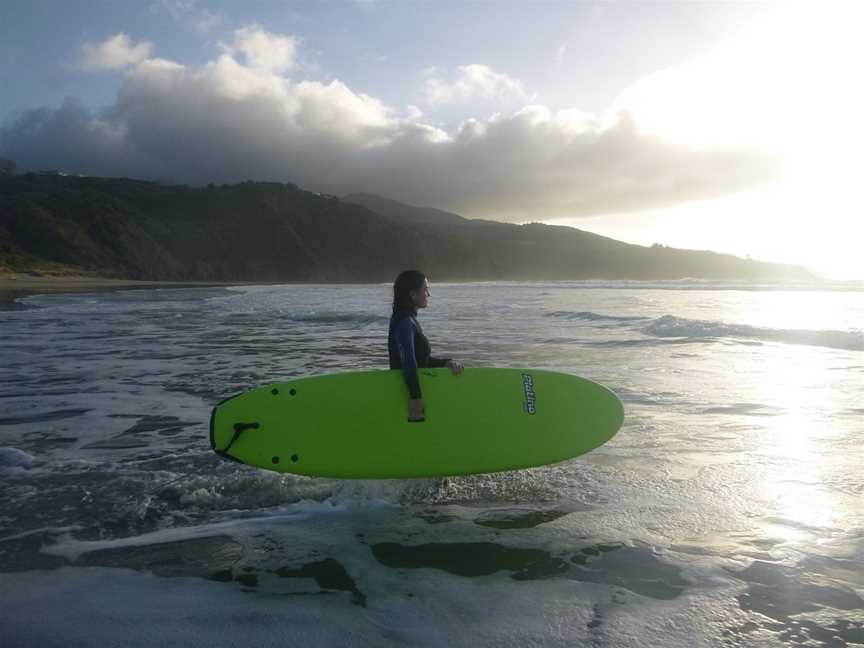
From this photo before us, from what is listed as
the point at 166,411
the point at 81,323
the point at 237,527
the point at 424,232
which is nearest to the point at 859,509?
the point at 237,527

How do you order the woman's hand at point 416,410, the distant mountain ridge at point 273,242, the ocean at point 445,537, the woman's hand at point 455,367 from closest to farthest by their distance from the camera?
the ocean at point 445,537
the woman's hand at point 416,410
the woman's hand at point 455,367
the distant mountain ridge at point 273,242

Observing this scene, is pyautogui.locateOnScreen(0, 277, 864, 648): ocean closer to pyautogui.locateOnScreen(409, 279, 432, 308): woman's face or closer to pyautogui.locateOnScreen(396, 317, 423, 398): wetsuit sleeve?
pyautogui.locateOnScreen(396, 317, 423, 398): wetsuit sleeve

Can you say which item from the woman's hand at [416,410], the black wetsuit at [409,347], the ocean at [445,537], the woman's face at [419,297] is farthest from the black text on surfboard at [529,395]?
the woman's face at [419,297]

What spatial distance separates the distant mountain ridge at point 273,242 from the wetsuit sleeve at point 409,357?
248 ft

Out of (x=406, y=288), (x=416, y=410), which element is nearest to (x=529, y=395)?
(x=416, y=410)

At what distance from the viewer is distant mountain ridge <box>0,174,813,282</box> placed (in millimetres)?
79562

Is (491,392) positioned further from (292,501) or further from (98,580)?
(98,580)

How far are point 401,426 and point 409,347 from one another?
60 centimetres

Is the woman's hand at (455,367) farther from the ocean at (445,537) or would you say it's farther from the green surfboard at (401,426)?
the ocean at (445,537)

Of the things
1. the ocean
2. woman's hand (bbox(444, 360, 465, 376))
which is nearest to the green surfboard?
woman's hand (bbox(444, 360, 465, 376))

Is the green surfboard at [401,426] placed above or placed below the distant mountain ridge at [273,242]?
below

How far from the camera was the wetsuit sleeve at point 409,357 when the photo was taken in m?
4.28

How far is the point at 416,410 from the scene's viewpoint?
439 centimetres

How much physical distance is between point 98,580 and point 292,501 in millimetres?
1344
